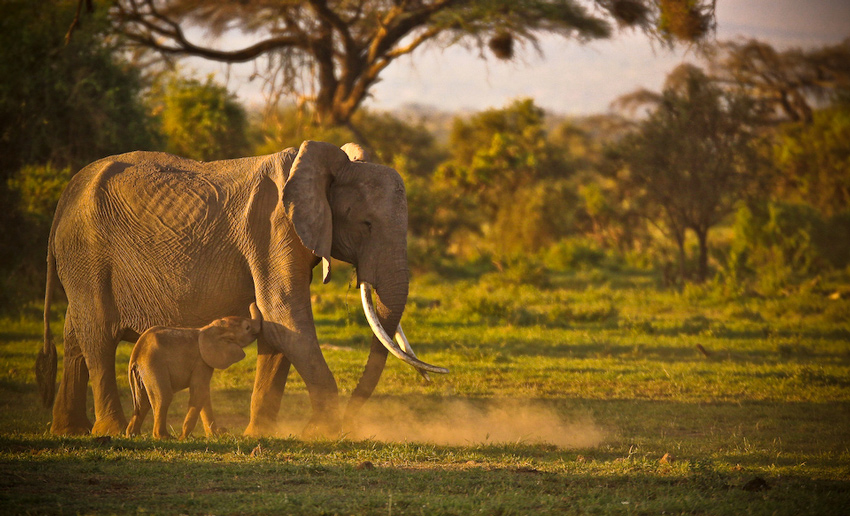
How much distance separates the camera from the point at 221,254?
25.1 feet

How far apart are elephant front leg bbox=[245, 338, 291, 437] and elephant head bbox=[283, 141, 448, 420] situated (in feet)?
2.28

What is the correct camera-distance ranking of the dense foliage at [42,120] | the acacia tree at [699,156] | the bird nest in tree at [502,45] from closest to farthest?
1. the dense foliage at [42,120]
2. the acacia tree at [699,156]
3. the bird nest in tree at [502,45]

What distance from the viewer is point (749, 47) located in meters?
35.6

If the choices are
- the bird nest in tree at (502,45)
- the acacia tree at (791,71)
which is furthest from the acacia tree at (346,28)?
the acacia tree at (791,71)

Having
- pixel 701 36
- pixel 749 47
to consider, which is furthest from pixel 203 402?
pixel 749 47

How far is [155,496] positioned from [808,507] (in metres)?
4.19

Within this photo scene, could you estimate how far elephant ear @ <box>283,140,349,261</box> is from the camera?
7.22 metres

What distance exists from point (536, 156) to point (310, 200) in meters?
26.0

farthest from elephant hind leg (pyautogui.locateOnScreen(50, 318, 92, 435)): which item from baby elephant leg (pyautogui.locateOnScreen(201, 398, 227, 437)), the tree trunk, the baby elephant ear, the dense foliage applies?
the tree trunk

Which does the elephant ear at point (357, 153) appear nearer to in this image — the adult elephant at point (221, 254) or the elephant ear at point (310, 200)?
the adult elephant at point (221, 254)

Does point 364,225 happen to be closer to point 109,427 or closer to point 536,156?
point 109,427

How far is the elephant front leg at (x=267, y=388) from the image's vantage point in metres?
7.48

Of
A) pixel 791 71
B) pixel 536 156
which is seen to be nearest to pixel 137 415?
pixel 536 156

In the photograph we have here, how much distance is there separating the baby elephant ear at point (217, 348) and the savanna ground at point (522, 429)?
26.0 inches
